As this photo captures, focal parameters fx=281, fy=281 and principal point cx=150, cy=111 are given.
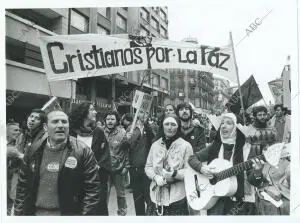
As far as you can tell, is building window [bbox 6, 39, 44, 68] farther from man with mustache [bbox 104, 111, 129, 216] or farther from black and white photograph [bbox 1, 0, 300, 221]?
man with mustache [bbox 104, 111, 129, 216]

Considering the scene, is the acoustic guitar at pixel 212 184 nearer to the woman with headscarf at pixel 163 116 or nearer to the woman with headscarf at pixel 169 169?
the woman with headscarf at pixel 169 169

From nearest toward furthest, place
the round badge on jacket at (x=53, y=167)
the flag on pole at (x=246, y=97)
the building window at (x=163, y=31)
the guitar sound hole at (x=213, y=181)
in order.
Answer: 1. the round badge on jacket at (x=53, y=167)
2. the guitar sound hole at (x=213, y=181)
3. the flag on pole at (x=246, y=97)
4. the building window at (x=163, y=31)

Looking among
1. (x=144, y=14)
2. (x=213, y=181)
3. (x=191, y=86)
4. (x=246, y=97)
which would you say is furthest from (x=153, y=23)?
(x=213, y=181)

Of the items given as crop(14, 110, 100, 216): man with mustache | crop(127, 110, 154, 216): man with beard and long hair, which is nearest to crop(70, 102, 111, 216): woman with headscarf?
crop(14, 110, 100, 216): man with mustache

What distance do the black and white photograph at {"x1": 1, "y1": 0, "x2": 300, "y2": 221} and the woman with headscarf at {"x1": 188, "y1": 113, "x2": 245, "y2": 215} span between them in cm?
1

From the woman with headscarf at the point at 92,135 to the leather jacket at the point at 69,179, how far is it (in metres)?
0.26

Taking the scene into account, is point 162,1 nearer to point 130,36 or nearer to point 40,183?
point 130,36

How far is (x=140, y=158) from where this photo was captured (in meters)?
3.35

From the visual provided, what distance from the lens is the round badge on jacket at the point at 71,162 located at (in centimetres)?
291

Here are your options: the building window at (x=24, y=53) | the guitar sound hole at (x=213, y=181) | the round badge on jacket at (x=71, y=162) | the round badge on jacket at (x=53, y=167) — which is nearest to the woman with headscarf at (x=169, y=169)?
the guitar sound hole at (x=213, y=181)

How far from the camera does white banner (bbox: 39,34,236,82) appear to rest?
11.4 feet

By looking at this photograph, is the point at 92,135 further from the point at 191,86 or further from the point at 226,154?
the point at 226,154

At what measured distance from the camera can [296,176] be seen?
11.0ft

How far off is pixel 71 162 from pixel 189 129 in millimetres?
1323
